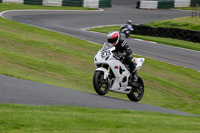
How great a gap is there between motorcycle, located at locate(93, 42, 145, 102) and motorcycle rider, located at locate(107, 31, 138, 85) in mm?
90

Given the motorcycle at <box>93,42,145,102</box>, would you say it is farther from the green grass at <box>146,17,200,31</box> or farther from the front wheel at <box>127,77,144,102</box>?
the green grass at <box>146,17,200,31</box>

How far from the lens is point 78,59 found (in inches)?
566

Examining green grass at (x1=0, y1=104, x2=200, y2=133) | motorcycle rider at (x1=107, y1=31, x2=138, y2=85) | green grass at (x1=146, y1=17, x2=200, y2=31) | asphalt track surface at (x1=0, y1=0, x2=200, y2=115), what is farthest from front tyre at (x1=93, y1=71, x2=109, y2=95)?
green grass at (x1=146, y1=17, x2=200, y2=31)

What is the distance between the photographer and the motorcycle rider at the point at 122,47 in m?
8.98

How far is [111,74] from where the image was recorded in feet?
30.2

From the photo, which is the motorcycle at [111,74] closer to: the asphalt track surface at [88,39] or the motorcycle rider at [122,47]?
the motorcycle rider at [122,47]

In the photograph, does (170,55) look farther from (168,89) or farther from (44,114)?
(44,114)

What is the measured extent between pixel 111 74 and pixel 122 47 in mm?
699

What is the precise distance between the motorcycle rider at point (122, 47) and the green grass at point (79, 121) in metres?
2.26

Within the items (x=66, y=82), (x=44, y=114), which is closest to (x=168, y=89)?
(x=66, y=82)

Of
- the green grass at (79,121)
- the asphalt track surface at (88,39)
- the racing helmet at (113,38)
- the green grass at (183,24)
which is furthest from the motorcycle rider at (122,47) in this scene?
the green grass at (183,24)

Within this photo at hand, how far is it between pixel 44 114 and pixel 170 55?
46.0ft

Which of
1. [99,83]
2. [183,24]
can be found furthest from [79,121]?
[183,24]

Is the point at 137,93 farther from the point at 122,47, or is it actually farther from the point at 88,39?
the point at 88,39
